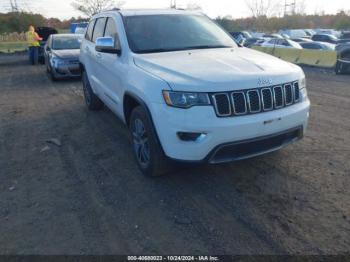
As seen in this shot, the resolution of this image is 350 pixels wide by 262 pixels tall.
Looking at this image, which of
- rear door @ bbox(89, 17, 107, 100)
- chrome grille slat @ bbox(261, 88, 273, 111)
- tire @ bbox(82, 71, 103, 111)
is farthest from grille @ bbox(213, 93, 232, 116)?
tire @ bbox(82, 71, 103, 111)

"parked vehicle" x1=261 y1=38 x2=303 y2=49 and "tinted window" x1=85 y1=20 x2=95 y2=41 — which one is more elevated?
"tinted window" x1=85 y1=20 x2=95 y2=41

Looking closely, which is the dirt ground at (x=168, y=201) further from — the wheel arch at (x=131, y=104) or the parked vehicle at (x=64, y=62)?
the parked vehicle at (x=64, y=62)

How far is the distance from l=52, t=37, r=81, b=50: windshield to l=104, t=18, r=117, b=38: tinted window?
7.52 metres

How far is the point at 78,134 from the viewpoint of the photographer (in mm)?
5723

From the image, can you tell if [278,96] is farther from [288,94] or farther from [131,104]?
[131,104]

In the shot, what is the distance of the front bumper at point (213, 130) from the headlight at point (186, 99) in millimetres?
46

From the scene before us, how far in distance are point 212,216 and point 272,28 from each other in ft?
173

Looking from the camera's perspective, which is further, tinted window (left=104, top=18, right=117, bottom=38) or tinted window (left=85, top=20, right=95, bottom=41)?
tinted window (left=85, top=20, right=95, bottom=41)

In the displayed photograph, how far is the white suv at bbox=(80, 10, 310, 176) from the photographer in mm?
3156

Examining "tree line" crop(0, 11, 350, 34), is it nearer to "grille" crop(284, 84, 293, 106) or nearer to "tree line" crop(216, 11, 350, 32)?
"tree line" crop(216, 11, 350, 32)

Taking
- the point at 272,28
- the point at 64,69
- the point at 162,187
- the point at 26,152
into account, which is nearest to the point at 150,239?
the point at 162,187

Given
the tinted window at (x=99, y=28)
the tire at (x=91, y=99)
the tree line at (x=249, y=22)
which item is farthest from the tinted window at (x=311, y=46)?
the tree line at (x=249, y=22)

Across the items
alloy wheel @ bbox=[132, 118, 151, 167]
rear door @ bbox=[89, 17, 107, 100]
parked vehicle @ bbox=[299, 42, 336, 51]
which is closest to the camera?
alloy wheel @ bbox=[132, 118, 151, 167]

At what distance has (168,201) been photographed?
11.3 ft
